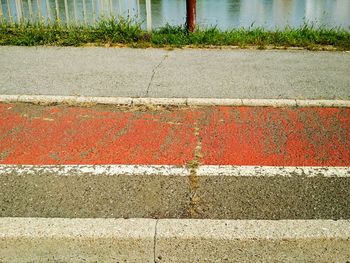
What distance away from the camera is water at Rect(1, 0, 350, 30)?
9952 millimetres

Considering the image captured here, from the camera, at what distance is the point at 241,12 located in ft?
41.7

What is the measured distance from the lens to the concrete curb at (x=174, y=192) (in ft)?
9.83

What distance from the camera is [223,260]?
2.66 m

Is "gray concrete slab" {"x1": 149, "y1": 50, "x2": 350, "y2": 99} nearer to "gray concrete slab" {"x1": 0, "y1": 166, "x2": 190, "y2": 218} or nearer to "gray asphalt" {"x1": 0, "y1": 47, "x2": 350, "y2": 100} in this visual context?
"gray asphalt" {"x1": 0, "y1": 47, "x2": 350, "y2": 100}

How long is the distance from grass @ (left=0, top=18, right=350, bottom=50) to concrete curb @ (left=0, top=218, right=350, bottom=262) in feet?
18.2

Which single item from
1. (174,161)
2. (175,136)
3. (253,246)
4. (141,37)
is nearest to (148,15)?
(141,37)

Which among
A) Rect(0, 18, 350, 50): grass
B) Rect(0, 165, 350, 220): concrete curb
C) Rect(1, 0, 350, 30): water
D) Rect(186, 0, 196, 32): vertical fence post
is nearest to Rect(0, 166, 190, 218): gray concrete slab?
Rect(0, 165, 350, 220): concrete curb

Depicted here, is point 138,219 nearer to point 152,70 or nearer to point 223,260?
point 223,260

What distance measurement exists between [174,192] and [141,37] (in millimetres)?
5357

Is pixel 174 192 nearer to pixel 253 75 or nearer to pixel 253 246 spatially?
pixel 253 246

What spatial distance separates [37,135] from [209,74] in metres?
2.96

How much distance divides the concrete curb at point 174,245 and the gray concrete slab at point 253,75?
2824 millimetres

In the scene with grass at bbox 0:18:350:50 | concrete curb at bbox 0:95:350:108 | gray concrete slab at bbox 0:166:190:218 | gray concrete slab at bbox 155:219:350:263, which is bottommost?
gray concrete slab at bbox 155:219:350:263

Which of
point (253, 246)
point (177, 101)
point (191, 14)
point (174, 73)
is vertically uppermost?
point (191, 14)
